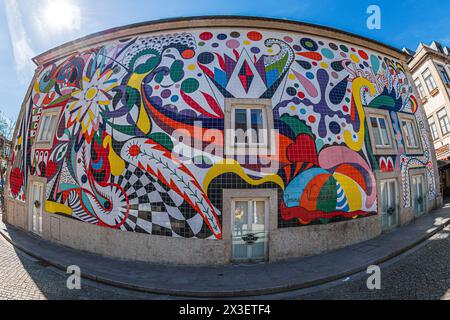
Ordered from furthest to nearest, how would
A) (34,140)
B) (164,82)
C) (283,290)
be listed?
1. (34,140)
2. (164,82)
3. (283,290)

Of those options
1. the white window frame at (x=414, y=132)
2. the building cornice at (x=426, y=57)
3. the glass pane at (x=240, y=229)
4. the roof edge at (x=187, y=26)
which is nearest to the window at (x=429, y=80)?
the building cornice at (x=426, y=57)

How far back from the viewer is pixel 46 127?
30.1ft

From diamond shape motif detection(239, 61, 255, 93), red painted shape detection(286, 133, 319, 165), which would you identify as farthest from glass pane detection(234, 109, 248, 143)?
red painted shape detection(286, 133, 319, 165)

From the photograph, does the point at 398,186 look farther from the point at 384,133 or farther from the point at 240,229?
the point at 240,229

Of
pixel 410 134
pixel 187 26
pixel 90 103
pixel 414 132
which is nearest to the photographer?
pixel 187 26

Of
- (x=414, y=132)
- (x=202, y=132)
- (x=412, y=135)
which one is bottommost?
(x=202, y=132)

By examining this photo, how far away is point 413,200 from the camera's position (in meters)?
9.34

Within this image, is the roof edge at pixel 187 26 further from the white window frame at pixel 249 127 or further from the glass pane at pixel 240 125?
the glass pane at pixel 240 125

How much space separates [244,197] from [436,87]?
21878mm

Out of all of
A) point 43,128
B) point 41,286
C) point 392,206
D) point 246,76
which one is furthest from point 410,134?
point 43,128

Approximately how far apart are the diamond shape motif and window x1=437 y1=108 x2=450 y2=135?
20591 mm
